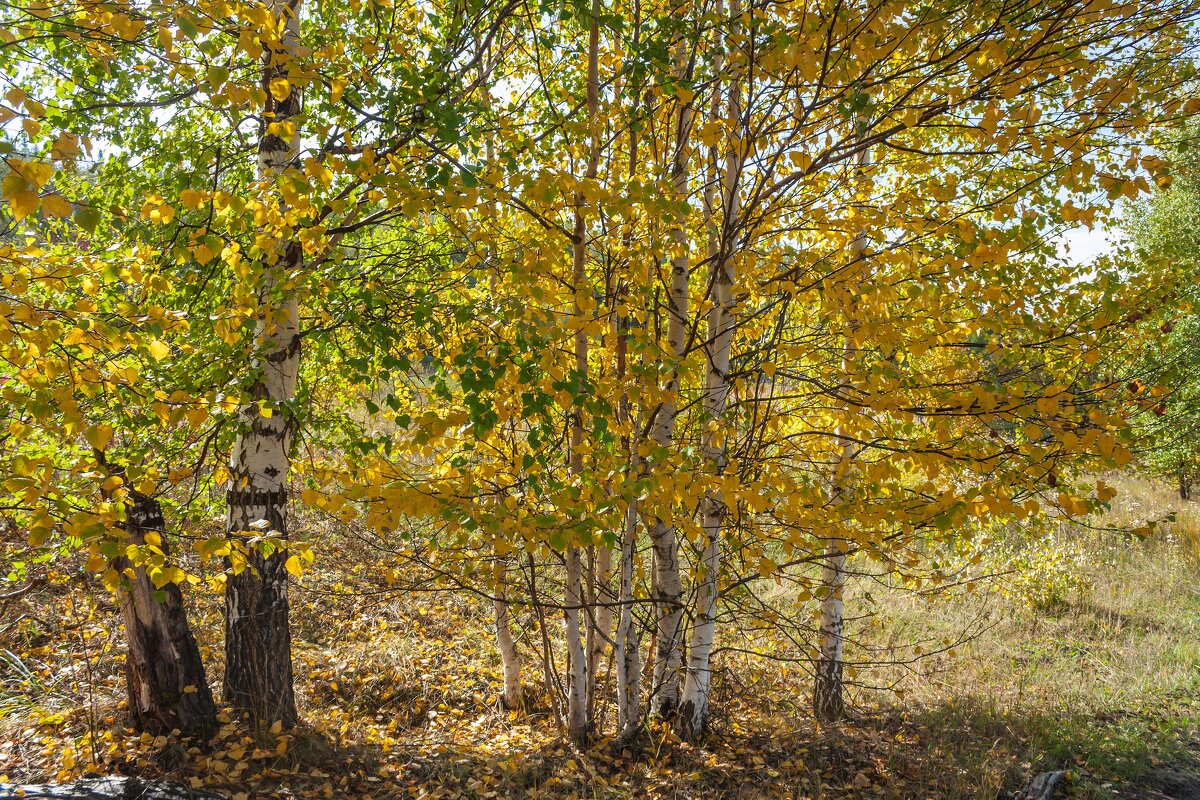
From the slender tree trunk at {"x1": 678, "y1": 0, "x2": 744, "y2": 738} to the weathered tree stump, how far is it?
2830 mm

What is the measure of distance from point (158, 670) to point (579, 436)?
2.98 m

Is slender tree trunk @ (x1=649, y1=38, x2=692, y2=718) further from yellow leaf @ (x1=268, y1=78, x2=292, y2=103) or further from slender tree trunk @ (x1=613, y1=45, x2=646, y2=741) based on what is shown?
yellow leaf @ (x1=268, y1=78, x2=292, y2=103)

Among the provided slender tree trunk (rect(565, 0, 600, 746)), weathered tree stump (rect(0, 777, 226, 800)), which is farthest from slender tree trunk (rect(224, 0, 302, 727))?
slender tree trunk (rect(565, 0, 600, 746))

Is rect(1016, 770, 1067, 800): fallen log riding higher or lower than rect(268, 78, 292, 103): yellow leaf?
lower

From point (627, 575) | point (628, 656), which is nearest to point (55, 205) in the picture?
point (627, 575)

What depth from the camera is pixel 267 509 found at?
14.1 feet

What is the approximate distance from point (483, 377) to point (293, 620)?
6196 mm

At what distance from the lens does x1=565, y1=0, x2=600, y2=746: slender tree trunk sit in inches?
151

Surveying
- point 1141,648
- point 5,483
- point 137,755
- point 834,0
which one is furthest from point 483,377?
point 1141,648

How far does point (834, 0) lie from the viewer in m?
3.34

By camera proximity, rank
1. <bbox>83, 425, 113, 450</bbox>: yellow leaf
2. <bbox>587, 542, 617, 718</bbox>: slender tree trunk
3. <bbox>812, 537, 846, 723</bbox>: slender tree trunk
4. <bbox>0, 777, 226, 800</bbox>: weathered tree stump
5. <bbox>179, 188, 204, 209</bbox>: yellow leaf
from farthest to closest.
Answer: <bbox>812, 537, 846, 723</bbox>: slender tree trunk < <bbox>587, 542, 617, 718</bbox>: slender tree trunk < <bbox>0, 777, 226, 800</bbox>: weathered tree stump < <bbox>179, 188, 204, 209</bbox>: yellow leaf < <bbox>83, 425, 113, 450</bbox>: yellow leaf

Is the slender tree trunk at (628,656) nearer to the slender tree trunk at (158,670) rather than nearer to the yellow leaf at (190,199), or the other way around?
the slender tree trunk at (158,670)

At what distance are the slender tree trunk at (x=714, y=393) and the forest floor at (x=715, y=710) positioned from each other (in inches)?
15.3

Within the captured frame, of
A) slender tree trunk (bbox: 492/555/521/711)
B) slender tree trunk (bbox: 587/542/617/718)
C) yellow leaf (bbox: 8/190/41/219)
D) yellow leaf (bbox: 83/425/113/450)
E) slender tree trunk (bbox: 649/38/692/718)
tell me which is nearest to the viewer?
yellow leaf (bbox: 8/190/41/219)
